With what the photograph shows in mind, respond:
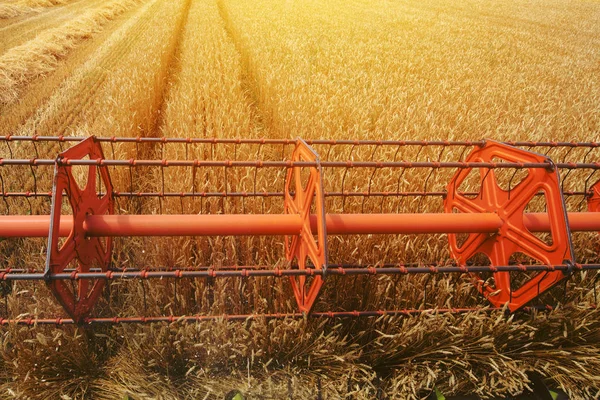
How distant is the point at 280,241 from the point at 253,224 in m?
0.67

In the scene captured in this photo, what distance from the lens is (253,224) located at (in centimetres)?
177

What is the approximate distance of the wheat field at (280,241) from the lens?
1.74m

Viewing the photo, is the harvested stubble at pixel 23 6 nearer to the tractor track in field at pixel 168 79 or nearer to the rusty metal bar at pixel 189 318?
the tractor track in field at pixel 168 79

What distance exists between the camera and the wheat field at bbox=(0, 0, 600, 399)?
174 cm

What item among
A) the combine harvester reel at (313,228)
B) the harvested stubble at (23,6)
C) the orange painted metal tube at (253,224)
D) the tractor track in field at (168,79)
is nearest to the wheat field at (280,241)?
the tractor track in field at (168,79)

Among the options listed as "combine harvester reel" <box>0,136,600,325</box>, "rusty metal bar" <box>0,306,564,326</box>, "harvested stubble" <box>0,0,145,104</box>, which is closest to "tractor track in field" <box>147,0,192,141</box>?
"harvested stubble" <box>0,0,145,104</box>

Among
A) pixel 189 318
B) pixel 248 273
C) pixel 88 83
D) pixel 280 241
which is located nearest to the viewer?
pixel 248 273

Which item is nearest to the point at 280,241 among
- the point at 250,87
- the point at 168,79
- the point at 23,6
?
the point at 250,87

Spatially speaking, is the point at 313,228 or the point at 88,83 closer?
the point at 313,228

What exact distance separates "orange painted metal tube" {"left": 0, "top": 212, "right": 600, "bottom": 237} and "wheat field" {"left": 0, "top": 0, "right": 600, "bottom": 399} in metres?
0.28

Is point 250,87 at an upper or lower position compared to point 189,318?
upper

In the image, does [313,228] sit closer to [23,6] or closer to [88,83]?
[88,83]

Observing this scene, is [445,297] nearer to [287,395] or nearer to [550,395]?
[550,395]

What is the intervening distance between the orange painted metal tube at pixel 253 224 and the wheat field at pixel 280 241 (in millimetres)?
278
